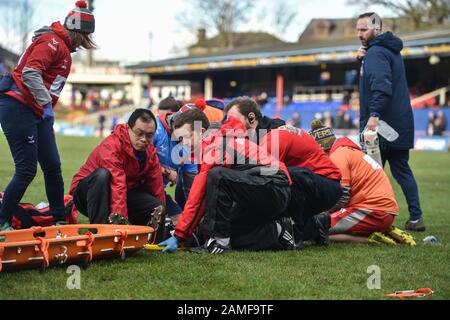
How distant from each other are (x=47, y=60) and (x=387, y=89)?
350 centimetres

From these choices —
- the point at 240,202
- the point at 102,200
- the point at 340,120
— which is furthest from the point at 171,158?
the point at 340,120

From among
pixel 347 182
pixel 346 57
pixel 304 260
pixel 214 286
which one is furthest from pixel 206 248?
pixel 346 57

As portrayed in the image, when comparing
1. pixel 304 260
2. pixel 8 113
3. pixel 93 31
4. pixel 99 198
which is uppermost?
pixel 93 31

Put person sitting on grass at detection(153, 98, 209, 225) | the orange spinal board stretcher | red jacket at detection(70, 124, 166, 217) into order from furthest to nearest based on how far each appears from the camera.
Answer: person sitting on grass at detection(153, 98, 209, 225)
red jacket at detection(70, 124, 166, 217)
the orange spinal board stretcher

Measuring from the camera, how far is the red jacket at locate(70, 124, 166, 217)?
5.44 m

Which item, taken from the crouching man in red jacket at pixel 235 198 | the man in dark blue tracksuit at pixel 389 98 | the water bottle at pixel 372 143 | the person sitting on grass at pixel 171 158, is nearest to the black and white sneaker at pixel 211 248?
the crouching man in red jacket at pixel 235 198

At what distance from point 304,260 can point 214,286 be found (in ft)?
3.89

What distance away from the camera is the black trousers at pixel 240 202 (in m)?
5.20

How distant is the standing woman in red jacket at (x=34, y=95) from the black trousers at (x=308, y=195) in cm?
212

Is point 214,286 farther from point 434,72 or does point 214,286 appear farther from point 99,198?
point 434,72

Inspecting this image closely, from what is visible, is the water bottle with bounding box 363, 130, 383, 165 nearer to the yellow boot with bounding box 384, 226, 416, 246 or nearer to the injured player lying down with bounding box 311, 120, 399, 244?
the injured player lying down with bounding box 311, 120, 399, 244

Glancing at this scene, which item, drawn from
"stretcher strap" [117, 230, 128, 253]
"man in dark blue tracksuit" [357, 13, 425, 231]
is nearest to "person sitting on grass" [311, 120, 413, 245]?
"man in dark blue tracksuit" [357, 13, 425, 231]
